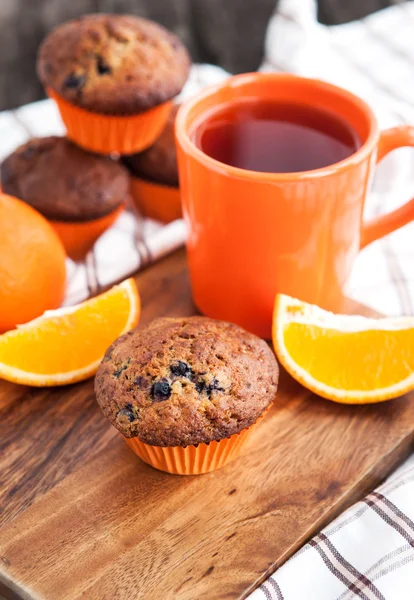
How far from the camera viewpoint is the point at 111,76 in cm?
145

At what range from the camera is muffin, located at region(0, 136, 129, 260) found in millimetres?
1523

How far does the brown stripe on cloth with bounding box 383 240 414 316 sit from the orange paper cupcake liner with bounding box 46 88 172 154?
593 millimetres

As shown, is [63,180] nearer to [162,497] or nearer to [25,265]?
[25,265]

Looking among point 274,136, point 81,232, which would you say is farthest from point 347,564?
point 81,232

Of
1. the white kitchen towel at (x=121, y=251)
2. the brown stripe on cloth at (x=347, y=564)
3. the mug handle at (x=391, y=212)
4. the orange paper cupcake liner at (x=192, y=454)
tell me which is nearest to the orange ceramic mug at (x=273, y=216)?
the mug handle at (x=391, y=212)

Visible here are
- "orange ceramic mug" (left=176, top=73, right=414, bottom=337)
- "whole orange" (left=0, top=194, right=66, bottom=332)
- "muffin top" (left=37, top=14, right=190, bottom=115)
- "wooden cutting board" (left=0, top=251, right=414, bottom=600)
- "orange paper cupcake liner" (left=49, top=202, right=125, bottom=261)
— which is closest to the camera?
"wooden cutting board" (left=0, top=251, right=414, bottom=600)

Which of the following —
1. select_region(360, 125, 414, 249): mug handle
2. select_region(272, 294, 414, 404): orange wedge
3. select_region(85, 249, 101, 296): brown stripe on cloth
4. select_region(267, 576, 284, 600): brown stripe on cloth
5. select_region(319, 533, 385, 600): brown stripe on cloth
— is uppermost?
select_region(360, 125, 414, 249): mug handle

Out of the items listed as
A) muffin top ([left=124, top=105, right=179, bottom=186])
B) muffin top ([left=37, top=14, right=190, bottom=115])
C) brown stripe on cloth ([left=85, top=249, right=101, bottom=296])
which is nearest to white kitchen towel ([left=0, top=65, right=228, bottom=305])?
brown stripe on cloth ([left=85, top=249, right=101, bottom=296])

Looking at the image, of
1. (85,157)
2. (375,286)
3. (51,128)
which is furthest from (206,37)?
(375,286)

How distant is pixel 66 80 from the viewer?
1.45 metres

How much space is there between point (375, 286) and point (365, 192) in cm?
41

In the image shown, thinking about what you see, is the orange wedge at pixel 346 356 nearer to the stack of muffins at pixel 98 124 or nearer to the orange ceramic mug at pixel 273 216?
the orange ceramic mug at pixel 273 216

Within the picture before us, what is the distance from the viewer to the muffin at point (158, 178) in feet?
5.32

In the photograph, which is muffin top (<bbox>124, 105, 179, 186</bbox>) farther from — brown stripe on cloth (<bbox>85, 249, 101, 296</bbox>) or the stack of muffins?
brown stripe on cloth (<bbox>85, 249, 101, 296</bbox>)
